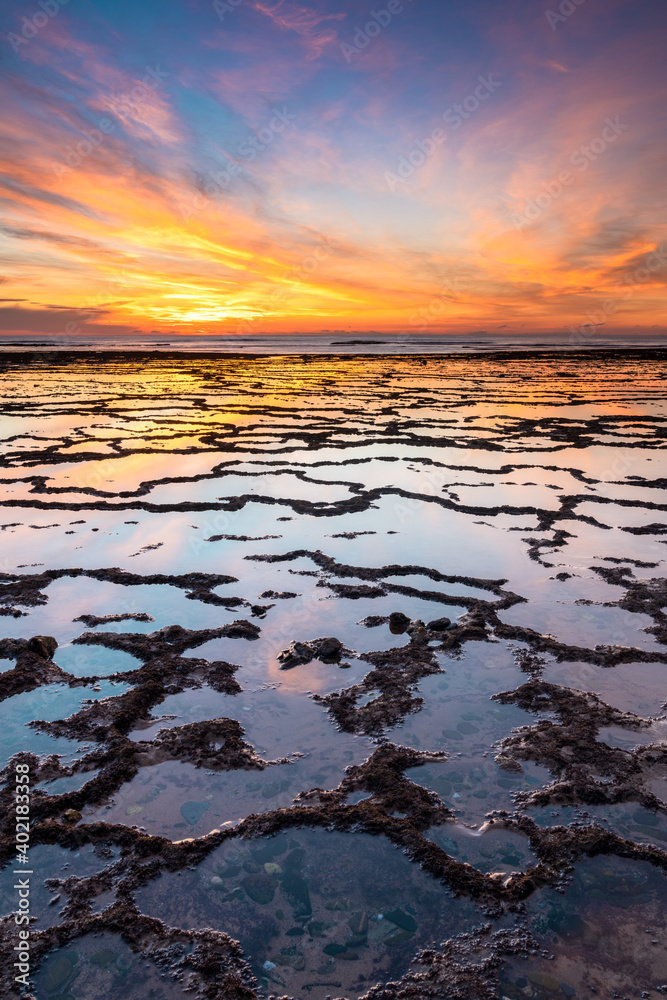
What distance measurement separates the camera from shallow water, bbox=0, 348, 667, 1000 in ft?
4.29

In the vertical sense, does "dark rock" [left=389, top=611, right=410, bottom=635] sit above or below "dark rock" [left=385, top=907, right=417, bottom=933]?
above

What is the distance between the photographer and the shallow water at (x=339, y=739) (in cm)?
131

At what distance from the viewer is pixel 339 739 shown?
2.01 metres

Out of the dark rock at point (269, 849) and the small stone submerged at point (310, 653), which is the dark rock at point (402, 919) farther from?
the small stone submerged at point (310, 653)

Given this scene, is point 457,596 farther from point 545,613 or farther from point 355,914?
point 355,914

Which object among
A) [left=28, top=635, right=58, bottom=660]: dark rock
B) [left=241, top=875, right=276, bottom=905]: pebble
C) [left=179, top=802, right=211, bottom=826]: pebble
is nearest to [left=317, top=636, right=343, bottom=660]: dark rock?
[left=179, top=802, right=211, bottom=826]: pebble

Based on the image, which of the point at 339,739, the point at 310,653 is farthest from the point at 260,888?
the point at 310,653

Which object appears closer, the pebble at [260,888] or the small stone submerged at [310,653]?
the pebble at [260,888]

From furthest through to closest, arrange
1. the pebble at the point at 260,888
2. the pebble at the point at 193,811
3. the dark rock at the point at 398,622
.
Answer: the dark rock at the point at 398,622, the pebble at the point at 193,811, the pebble at the point at 260,888

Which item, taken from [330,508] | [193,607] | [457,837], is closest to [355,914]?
[457,837]

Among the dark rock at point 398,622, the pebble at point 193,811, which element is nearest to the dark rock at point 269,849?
the pebble at point 193,811

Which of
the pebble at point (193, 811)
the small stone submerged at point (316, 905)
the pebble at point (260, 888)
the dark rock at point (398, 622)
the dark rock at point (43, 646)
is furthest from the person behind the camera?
the dark rock at point (398, 622)

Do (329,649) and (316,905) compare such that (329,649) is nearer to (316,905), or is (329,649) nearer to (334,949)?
(316,905)

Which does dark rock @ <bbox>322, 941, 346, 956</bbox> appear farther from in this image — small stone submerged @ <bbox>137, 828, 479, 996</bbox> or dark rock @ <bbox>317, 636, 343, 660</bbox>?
dark rock @ <bbox>317, 636, 343, 660</bbox>
